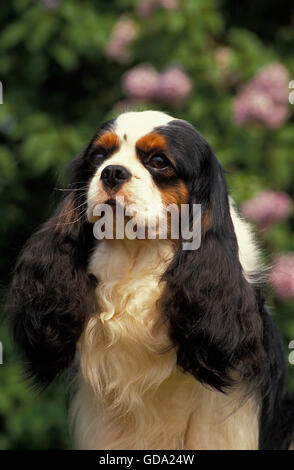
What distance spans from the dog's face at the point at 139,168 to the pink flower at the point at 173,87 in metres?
1.44

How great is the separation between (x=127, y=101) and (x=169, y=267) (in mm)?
1930

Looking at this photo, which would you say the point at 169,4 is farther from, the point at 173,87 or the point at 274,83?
the point at 274,83

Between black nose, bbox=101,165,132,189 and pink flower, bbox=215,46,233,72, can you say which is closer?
black nose, bbox=101,165,132,189

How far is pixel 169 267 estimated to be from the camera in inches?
123

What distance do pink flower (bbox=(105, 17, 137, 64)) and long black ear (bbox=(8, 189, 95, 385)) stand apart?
1.80 m

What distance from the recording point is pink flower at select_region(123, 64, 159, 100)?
460 cm

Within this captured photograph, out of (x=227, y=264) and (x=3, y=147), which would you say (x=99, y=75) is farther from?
(x=227, y=264)

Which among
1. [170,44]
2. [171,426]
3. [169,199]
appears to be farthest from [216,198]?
[170,44]

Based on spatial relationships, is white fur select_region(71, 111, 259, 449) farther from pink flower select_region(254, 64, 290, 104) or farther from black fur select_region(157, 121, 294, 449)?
pink flower select_region(254, 64, 290, 104)

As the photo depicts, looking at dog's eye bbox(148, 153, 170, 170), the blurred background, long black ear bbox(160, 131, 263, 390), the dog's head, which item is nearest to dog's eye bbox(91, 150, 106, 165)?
the dog's head

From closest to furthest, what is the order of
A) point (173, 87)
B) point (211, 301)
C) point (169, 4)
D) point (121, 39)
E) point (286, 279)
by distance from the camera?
point (211, 301) → point (286, 279) → point (173, 87) → point (169, 4) → point (121, 39)

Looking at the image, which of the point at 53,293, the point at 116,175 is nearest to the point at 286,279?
the point at 53,293

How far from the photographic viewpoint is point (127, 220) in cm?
300

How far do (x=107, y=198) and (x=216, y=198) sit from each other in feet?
1.33
